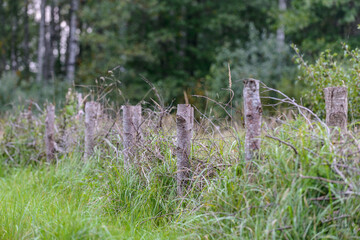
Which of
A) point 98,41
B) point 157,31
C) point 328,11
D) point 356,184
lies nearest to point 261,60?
point 328,11

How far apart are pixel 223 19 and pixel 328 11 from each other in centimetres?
466

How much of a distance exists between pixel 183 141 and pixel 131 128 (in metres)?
0.93

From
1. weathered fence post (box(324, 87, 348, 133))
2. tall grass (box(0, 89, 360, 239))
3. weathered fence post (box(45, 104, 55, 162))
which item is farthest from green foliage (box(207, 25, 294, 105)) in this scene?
weathered fence post (box(324, 87, 348, 133))

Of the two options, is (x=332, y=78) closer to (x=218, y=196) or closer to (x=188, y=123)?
(x=188, y=123)

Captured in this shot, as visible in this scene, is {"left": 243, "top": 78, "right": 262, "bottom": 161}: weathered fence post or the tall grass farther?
{"left": 243, "top": 78, "right": 262, "bottom": 161}: weathered fence post

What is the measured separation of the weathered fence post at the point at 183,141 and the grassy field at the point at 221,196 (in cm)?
10

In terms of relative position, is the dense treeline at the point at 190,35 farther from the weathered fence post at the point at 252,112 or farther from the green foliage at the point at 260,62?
the weathered fence post at the point at 252,112

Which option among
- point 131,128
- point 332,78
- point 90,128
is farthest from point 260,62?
point 131,128

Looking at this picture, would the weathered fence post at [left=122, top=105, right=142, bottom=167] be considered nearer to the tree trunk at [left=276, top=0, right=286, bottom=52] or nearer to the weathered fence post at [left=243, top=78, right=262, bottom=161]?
the weathered fence post at [left=243, top=78, right=262, bottom=161]

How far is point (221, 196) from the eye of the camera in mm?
2998

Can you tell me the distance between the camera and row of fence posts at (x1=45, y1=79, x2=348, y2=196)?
312cm

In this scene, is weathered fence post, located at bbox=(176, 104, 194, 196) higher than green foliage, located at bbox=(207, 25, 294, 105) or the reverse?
the reverse

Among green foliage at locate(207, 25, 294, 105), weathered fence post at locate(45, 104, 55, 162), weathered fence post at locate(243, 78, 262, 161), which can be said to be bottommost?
weathered fence post at locate(45, 104, 55, 162)

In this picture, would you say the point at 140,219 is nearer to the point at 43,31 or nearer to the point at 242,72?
the point at 242,72
